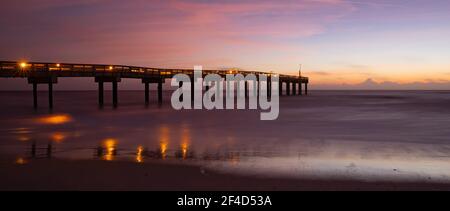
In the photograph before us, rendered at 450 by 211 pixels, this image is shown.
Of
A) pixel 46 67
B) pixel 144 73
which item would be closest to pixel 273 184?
pixel 46 67

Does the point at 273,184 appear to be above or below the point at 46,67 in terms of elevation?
below

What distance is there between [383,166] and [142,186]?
20.3 feet

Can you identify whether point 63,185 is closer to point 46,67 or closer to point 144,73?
point 46,67

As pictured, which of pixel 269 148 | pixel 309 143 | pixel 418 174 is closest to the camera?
pixel 418 174

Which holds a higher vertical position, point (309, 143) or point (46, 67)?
point (46, 67)

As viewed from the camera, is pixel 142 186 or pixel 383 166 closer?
pixel 142 186

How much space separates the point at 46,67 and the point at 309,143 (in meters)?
27.1

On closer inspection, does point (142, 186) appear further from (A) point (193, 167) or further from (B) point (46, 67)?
(B) point (46, 67)

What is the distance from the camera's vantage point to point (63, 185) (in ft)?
29.0
